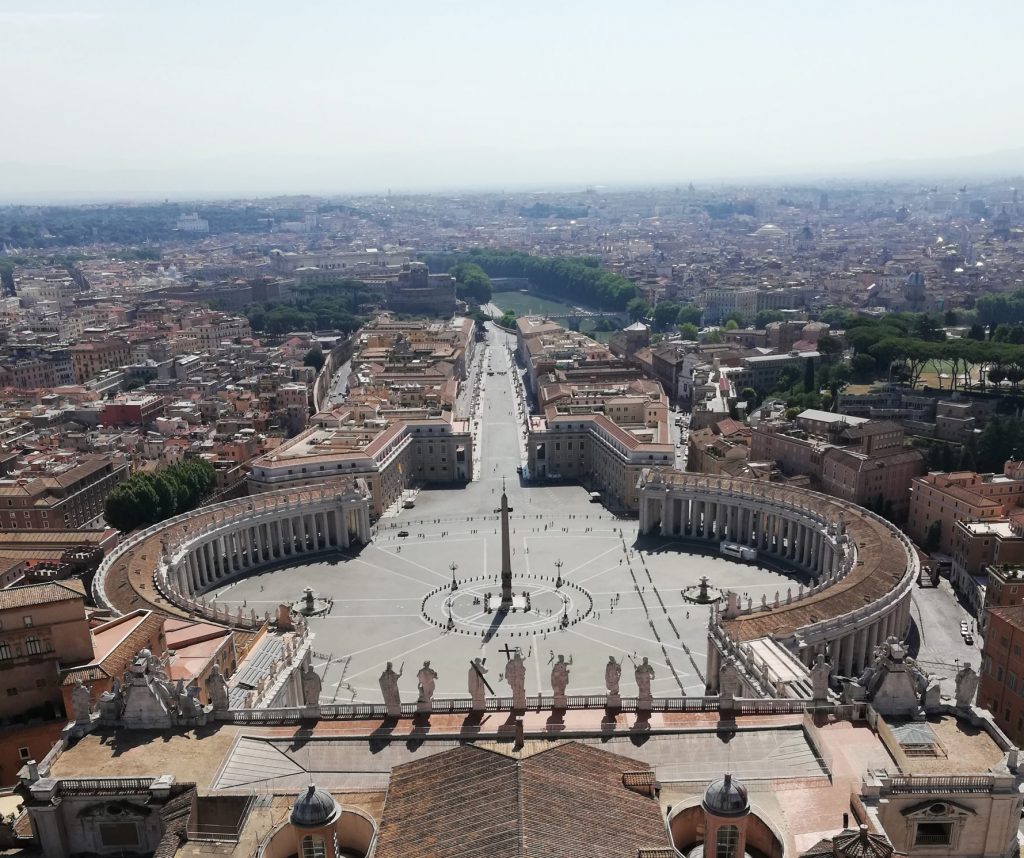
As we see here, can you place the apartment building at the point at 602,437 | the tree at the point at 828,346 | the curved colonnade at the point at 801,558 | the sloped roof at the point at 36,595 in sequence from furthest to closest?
the tree at the point at 828,346, the apartment building at the point at 602,437, the curved colonnade at the point at 801,558, the sloped roof at the point at 36,595

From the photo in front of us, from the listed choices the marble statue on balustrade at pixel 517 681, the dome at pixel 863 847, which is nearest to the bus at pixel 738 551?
the marble statue on balustrade at pixel 517 681

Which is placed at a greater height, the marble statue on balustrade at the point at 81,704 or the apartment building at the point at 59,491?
the marble statue on balustrade at the point at 81,704

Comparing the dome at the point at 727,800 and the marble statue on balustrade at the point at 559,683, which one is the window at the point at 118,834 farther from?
the dome at the point at 727,800

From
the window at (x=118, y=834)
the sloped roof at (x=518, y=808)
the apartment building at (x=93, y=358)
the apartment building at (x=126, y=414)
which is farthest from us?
the apartment building at (x=93, y=358)

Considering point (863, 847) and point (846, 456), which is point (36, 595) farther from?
point (846, 456)

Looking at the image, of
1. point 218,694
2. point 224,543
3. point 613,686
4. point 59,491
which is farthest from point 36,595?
point 59,491

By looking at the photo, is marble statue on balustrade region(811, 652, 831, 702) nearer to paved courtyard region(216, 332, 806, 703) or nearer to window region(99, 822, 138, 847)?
paved courtyard region(216, 332, 806, 703)

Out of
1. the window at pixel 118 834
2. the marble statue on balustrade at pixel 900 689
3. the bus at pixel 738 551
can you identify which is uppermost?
the marble statue on balustrade at pixel 900 689
